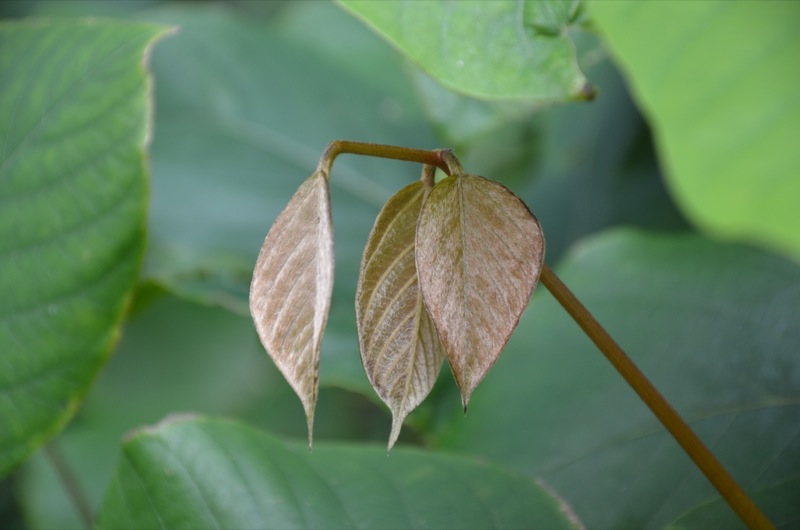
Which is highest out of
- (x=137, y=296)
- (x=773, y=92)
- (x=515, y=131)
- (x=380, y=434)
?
(x=773, y=92)

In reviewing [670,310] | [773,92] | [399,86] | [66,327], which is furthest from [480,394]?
[399,86]

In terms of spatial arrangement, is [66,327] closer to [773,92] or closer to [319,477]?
[319,477]

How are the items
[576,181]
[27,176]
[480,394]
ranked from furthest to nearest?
[576,181], [480,394], [27,176]

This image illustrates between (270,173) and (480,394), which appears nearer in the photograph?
(480,394)

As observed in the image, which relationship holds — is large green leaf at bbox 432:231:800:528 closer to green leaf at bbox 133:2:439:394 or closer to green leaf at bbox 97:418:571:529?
green leaf at bbox 97:418:571:529

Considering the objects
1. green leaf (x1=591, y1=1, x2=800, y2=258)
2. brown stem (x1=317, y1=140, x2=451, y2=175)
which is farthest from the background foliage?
brown stem (x1=317, y1=140, x2=451, y2=175)

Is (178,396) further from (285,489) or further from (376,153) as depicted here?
Answer: (376,153)

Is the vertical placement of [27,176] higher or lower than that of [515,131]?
higher
